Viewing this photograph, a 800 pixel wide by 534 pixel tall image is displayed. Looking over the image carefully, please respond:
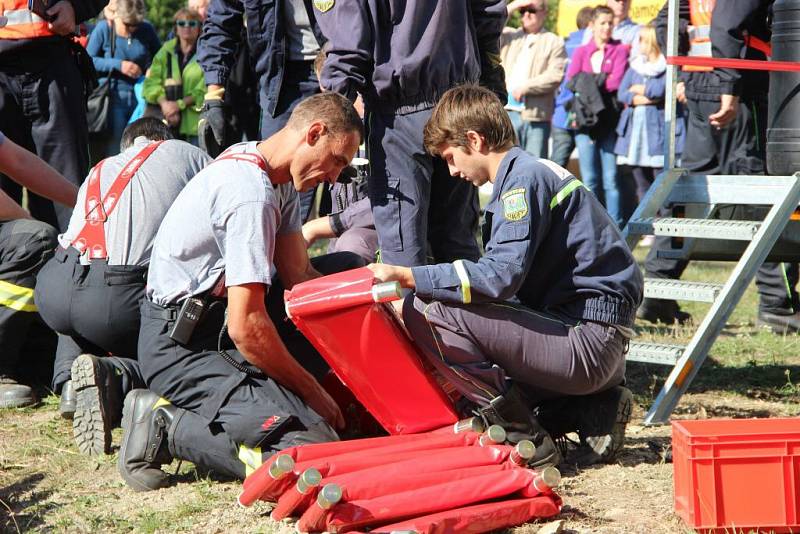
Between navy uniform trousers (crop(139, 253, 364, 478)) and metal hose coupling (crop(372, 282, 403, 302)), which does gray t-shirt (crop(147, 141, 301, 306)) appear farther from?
metal hose coupling (crop(372, 282, 403, 302))

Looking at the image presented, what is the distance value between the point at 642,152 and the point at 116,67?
4.39m

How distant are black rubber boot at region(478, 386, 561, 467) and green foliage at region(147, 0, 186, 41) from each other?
13.4 metres

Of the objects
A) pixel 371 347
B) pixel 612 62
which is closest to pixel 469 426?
pixel 371 347

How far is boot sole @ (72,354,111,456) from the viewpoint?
419cm

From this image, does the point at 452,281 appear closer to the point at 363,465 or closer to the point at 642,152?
the point at 363,465

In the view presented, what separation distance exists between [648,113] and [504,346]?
555 centimetres

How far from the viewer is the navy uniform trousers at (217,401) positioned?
368 centimetres

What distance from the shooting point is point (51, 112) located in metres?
5.83

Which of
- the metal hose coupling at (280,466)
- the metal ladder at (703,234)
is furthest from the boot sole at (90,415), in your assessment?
the metal ladder at (703,234)

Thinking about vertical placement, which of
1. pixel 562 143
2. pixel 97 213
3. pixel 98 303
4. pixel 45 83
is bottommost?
pixel 562 143

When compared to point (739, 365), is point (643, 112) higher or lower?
higher

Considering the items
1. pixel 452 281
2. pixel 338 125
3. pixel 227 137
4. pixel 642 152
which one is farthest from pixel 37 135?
pixel 642 152

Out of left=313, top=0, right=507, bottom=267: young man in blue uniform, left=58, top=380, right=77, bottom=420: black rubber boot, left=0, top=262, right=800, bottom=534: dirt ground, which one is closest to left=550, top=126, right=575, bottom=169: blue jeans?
left=0, top=262, right=800, bottom=534: dirt ground

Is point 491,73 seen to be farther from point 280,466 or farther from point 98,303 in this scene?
point 280,466
